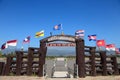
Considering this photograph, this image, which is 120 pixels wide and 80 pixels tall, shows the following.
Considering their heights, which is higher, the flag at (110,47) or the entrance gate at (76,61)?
the flag at (110,47)

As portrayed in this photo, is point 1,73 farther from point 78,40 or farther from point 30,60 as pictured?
point 78,40

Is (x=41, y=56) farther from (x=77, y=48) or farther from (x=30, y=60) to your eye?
(x=77, y=48)

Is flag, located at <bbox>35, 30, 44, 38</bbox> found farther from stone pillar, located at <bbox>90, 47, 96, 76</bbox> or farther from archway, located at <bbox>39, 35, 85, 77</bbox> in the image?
stone pillar, located at <bbox>90, 47, 96, 76</bbox>

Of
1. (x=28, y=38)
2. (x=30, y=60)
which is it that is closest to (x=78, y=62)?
(x=30, y=60)

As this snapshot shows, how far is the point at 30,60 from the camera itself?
725 inches

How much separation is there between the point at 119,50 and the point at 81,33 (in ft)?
18.1

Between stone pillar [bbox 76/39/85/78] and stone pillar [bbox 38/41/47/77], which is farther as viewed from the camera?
stone pillar [bbox 38/41/47/77]

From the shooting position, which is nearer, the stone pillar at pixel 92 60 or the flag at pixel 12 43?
the stone pillar at pixel 92 60

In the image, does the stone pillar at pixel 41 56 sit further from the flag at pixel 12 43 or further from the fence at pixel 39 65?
the flag at pixel 12 43

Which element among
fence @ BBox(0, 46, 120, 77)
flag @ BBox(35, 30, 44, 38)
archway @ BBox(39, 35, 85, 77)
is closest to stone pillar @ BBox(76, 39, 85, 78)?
archway @ BBox(39, 35, 85, 77)

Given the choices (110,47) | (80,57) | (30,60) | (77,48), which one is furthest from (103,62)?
(30,60)

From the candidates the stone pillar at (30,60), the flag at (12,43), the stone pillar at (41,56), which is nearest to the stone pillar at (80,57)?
the stone pillar at (41,56)

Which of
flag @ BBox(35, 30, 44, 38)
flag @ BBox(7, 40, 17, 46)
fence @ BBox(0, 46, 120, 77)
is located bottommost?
fence @ BBox(0, 46, 120, 77)

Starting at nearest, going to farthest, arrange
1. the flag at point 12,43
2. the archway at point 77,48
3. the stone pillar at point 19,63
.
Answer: the archway at point 77,48 → the stone pillar at point 19,63 → the flag at point 12,43
